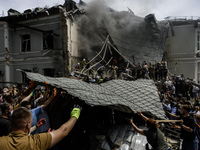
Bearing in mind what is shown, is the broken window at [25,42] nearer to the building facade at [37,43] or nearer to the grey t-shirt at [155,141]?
the building facade at [37,43]

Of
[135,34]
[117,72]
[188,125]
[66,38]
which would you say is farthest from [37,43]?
[188,125]

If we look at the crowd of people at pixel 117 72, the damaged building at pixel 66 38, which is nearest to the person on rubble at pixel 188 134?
the crowd of people at pixel 117 72

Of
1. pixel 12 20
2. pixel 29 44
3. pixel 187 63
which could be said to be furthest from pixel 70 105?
pixel 187 63

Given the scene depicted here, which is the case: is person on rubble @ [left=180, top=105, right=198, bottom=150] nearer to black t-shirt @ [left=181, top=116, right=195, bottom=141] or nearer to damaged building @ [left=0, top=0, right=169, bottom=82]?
black t-shirt @ [left=181, top=116, right=195, bottom=141]

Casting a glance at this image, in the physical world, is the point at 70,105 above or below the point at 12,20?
below

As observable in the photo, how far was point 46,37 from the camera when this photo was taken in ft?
42.8

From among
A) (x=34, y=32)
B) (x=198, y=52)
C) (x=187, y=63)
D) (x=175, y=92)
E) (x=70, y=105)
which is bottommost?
(x=175, y=92)

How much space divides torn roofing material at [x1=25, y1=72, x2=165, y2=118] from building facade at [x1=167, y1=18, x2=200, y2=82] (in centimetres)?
1585

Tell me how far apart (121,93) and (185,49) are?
17.7m

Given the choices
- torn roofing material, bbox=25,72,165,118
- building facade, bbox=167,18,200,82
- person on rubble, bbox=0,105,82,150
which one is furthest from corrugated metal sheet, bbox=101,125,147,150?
building facade, bbox=167,18,200,82

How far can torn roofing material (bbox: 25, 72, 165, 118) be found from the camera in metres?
2.74

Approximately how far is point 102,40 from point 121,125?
11988mm

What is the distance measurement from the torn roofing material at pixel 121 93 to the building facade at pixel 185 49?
15851mm

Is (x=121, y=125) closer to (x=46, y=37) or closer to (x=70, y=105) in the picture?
(x=70, y=105)
